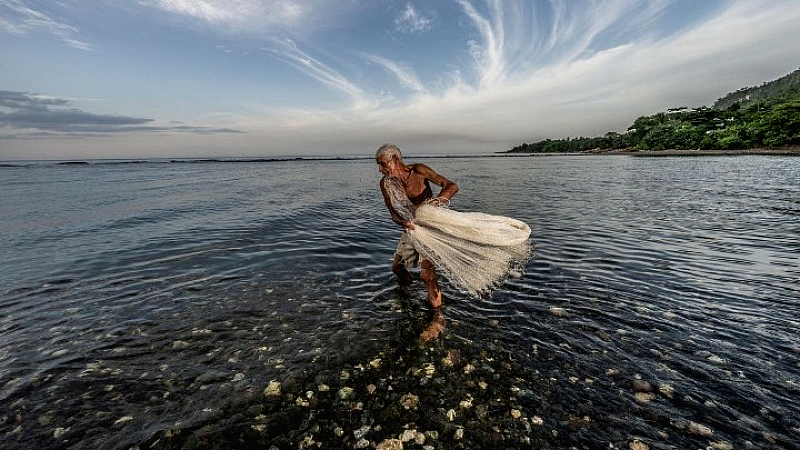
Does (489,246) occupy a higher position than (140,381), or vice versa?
(489,246)

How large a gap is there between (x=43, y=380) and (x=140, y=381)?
1587 mm

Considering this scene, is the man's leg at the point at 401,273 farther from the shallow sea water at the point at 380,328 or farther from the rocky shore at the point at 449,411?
the rocky shore at the point at 449,411

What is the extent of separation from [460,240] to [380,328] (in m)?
2.49

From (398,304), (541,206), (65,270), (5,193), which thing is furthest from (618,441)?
(5,193)

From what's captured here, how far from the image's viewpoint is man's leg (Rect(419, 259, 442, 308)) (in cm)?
789

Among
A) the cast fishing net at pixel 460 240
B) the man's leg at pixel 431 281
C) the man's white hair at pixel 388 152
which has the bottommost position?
the man's leg at pixel 431 281

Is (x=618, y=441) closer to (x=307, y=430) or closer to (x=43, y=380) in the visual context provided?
(x=307, y=430)

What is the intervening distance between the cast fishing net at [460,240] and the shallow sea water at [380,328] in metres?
1.14

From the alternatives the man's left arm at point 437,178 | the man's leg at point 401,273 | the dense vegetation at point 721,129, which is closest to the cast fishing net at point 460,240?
the man's left arm at point 437,178


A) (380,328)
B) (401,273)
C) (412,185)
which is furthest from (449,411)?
(401,273)

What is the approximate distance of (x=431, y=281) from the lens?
8.02 m

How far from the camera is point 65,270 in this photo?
11.1 m

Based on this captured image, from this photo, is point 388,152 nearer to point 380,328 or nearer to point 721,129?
point 380,328

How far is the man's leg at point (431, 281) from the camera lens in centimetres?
789
